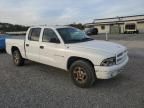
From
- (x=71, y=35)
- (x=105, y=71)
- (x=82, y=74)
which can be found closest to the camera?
(x=105, y=71)

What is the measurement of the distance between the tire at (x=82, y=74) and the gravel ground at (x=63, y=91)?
176 millimetres

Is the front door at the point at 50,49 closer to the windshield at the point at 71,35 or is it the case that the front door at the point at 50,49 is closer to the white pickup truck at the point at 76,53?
the white pickup truck at the point at 76,53

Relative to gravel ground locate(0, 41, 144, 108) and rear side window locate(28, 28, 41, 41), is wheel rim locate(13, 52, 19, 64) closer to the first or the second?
gravel ground locate(0, 41, 144, 108)

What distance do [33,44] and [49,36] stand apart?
902 mm

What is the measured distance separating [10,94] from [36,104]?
108 centimetres

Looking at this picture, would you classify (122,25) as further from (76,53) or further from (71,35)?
(76,53)

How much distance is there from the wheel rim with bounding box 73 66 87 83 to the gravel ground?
0.87ft

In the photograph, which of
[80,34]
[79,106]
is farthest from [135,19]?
[79,106]

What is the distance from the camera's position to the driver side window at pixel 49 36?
6203 mm

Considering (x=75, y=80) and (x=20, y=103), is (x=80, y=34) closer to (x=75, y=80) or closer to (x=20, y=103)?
(x=75, y=80)

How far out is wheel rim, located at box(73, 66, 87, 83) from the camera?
17.8 ft

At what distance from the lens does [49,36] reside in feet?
21.7

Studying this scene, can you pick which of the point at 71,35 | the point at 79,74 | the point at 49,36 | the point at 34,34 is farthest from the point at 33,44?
the point at 79,74

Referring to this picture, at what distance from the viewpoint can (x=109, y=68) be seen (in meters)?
5.00
